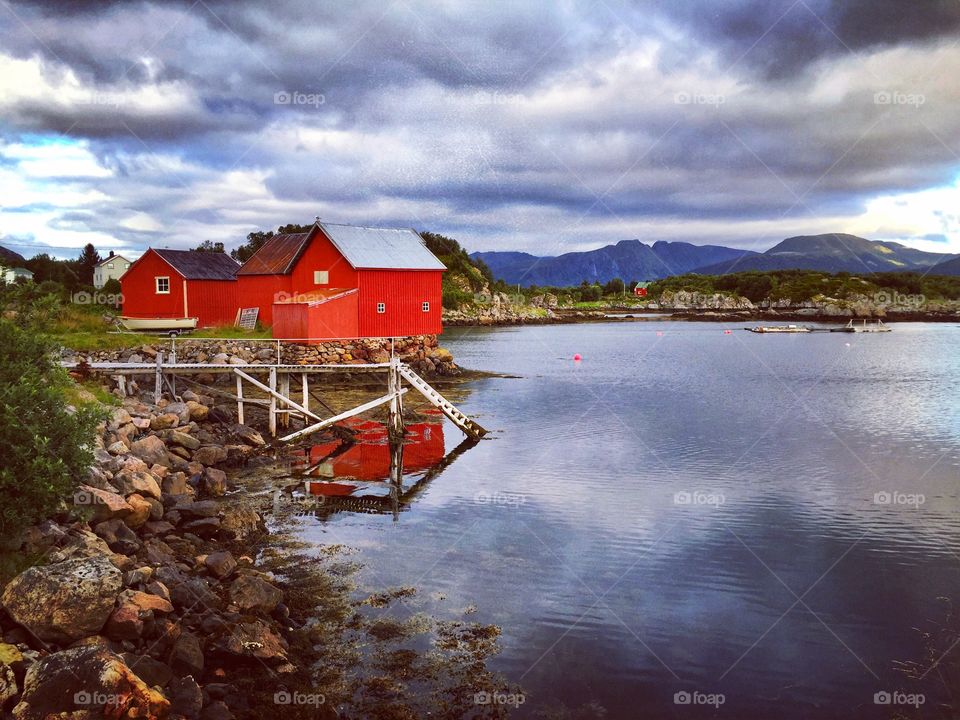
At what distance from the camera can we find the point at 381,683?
8930 mm

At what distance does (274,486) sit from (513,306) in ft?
410

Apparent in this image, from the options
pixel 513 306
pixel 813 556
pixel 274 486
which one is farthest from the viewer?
pixel 513 306

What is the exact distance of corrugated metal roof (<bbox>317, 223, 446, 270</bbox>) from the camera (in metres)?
41.3

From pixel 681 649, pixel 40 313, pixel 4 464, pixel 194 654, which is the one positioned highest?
pixel 40 313

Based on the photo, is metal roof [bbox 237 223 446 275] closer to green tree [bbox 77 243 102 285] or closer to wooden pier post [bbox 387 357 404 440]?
wooden pier post [bbox 387 357 404 440]

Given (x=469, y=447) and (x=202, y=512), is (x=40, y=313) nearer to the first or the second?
(x=202, y=512)

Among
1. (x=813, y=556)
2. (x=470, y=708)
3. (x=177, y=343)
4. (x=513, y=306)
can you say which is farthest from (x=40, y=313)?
(x=513, y=306)

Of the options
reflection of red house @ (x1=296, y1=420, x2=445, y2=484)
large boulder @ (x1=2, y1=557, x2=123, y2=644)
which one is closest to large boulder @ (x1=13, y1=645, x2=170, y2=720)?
large boulder @ (x1=2, y1=557, x2=123, y2=644)
